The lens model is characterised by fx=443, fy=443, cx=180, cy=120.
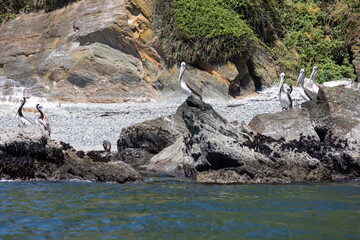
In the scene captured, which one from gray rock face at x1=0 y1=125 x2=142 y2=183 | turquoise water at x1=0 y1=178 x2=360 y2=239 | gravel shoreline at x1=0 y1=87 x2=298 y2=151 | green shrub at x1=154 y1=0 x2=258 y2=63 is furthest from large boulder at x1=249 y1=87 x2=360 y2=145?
green shrub at x1=154 y1=0 x2=258 y2=63

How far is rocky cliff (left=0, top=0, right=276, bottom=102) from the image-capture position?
18.8 m

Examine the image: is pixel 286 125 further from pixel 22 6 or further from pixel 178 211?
pixel 22 6

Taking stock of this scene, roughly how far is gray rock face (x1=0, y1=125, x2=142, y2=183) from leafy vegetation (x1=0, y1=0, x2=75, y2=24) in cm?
1426

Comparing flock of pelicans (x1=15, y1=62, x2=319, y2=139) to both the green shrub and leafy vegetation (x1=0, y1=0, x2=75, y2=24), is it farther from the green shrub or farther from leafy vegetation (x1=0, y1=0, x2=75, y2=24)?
Result: leafy vegetation (x1=0, y1=0, x2=75, y2=24)

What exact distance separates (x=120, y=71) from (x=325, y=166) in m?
12.1

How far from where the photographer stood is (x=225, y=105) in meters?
16.7

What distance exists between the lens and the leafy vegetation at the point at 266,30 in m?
18.3

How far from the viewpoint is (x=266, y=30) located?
21016mm

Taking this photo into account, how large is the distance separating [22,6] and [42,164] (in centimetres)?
1643

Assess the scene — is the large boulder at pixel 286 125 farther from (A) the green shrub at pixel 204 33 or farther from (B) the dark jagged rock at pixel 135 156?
(A) the green shrub at pixel 204 33

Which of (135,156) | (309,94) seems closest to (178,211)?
(135,156)

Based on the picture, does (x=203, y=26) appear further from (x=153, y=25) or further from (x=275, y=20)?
(x=275, y=20)

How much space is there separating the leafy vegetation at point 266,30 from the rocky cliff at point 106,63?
0.72 meters

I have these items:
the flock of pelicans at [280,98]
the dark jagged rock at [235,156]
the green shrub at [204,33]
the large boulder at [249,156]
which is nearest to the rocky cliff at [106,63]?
the green shrub at [204,33]
